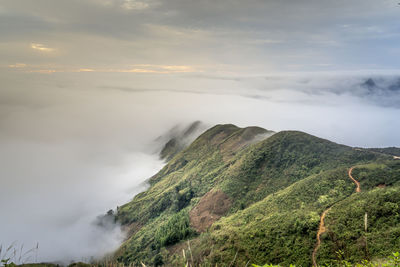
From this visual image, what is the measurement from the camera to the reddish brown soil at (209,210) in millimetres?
67119

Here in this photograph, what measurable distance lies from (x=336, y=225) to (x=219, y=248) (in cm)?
2136

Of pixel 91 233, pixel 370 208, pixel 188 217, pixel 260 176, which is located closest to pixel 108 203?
pixel 91 233

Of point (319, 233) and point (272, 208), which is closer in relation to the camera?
point (319, 233)

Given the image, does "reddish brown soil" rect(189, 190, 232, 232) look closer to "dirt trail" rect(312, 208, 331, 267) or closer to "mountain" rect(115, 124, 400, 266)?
"mountain" rect(115, 124, 400, 266)

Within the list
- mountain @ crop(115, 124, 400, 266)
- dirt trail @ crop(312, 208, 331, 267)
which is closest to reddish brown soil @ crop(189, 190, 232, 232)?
mountain @ crop(115, 124, 400, 266)

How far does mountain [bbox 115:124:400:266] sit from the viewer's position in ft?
105

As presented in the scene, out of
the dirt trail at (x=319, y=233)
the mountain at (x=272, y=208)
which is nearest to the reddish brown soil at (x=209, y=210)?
the mountain at (x=272, y=208)

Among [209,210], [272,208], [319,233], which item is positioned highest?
[319,233]

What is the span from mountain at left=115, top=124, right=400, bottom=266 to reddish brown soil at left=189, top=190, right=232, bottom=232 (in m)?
0.39

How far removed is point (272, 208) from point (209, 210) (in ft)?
82.9

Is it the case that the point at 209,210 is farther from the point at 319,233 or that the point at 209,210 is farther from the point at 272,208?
the point at 319,233

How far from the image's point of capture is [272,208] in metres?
51.3

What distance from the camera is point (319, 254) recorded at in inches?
1241

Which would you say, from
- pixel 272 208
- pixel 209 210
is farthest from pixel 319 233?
pixel 209 210
